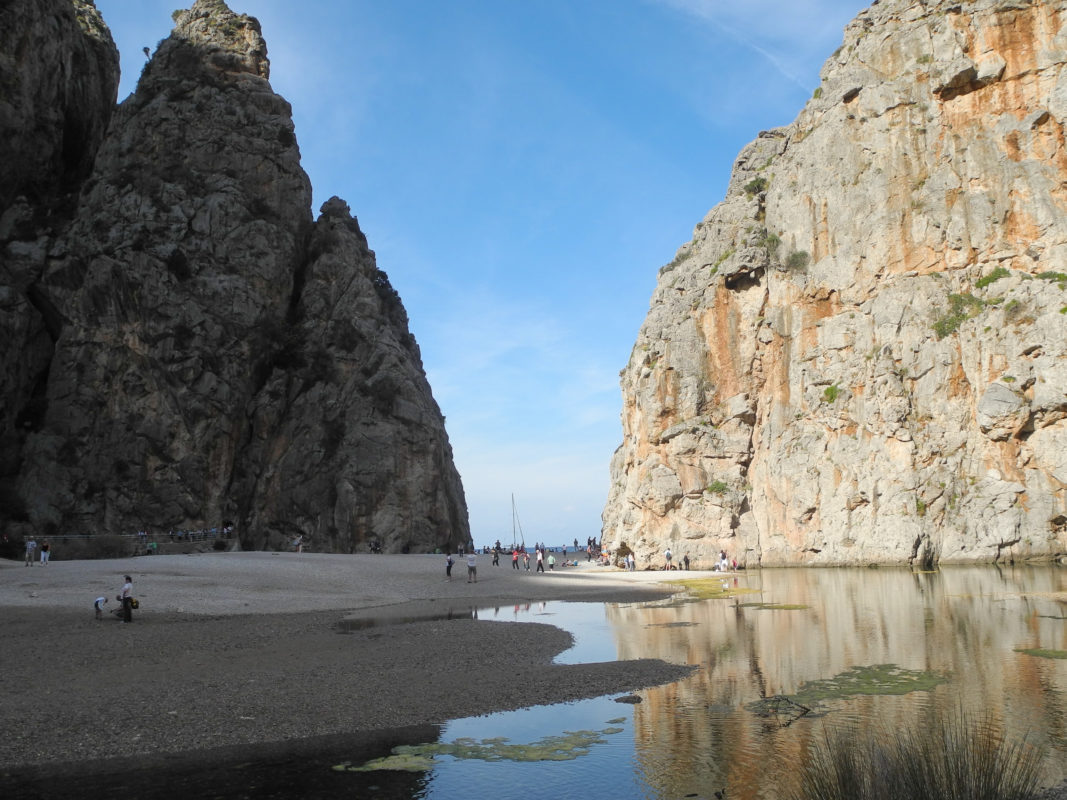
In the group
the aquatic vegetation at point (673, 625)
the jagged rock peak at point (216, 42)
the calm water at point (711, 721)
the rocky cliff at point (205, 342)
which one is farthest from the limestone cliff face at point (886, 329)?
the jagged rock peak at point (216, 42)

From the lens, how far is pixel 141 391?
208 ft

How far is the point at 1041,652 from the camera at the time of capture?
17141 millimetres

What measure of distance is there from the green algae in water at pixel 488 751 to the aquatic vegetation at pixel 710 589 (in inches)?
960

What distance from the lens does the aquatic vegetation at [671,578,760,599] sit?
119 ft

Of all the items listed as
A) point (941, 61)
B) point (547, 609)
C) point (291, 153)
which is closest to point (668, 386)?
point (941, 61)

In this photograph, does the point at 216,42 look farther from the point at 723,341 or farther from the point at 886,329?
the point at 886,329

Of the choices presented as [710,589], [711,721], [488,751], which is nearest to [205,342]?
[710,589]

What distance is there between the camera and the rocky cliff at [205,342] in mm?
61281

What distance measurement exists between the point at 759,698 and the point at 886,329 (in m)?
48.9

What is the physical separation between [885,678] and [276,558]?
3962cm

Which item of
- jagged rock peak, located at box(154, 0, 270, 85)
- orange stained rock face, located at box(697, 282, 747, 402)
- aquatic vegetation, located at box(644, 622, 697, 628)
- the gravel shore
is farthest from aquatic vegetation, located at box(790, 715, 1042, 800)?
jagged rock peak, located at box(154, 0, 270, 85)

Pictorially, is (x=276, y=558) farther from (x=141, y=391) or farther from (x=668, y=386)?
(x=668, y=386)

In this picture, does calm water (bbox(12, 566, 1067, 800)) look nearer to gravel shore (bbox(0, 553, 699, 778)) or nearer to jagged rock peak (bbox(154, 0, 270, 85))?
gravel shore (bbox(0, 553, 699, 778))

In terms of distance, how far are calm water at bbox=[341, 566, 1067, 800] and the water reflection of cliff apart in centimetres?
4
